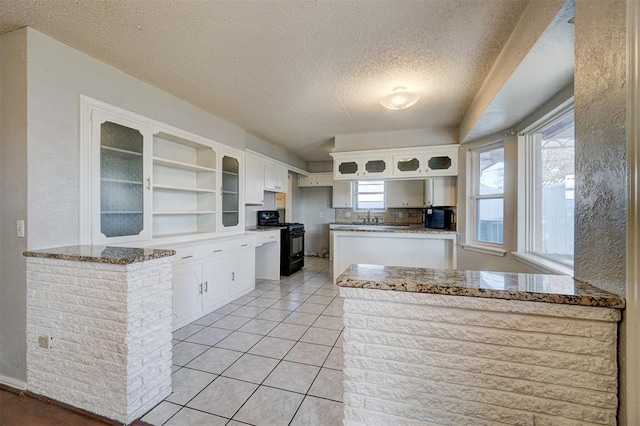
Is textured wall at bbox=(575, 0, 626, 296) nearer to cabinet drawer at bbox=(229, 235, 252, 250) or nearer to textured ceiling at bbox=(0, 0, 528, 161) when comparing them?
textured ceiling at bbox=(0, 0, 528, 161)

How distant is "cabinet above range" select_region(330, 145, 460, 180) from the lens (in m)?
4.06

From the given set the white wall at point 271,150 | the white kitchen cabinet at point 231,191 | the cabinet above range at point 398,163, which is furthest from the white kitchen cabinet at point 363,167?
the white kitchen cabinet at point 231,191

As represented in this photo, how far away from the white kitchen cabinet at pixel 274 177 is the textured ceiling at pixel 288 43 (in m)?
1.65

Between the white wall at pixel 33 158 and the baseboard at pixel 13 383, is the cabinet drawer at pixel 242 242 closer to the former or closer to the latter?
the white wall at pixel 33 158

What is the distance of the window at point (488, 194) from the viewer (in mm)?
3332

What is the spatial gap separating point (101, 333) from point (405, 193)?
17.2 ft

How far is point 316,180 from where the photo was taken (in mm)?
6621

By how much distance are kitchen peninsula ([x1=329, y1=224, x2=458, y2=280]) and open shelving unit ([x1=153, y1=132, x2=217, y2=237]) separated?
2.03 m

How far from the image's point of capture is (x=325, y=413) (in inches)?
64.4

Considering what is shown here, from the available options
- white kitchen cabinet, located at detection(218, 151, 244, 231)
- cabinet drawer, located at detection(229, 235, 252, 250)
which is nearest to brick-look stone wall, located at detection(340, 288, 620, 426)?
cabinet drawer, located at detection(229, 235, 252, 250)

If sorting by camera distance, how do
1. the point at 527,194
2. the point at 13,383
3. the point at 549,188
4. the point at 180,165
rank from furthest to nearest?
the point at 180,165 < the point at 527,194 < the point at 549,188 < the point at 13,383

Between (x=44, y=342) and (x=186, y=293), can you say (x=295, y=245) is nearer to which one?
(x=186, y=293)

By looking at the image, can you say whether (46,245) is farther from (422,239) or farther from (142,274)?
(422,239)

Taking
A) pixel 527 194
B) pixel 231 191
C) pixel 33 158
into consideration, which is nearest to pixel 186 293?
pixel 231 191
